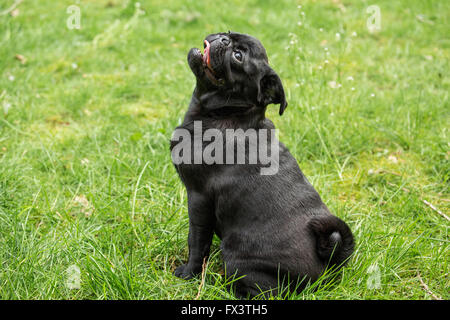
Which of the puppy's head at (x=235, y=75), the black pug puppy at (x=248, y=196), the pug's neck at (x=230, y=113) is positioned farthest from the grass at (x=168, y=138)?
the puppy's head at (x=235, y=75)

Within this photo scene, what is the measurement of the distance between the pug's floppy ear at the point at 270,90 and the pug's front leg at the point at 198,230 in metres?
0.67

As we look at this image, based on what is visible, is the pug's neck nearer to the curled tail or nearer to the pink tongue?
the pink tongue

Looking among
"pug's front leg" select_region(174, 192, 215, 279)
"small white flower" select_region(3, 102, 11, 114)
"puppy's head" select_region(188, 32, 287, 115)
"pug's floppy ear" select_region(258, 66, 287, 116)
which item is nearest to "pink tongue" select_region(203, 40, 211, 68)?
"puppy's head" select_region(188, 32, 287, 115)

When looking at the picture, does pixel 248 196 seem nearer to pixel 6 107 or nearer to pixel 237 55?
pixel 237 55

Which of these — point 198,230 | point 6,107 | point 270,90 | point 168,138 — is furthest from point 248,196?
point 6,107

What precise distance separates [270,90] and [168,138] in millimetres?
1647

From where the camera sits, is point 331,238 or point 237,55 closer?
point 331,238

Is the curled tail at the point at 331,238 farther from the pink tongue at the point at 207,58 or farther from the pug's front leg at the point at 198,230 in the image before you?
the pink tongue at the point at 207,58

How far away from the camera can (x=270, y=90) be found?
2.57 m

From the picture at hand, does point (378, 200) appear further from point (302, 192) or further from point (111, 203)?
point (111, 203)

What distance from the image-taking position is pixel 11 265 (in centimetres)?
247

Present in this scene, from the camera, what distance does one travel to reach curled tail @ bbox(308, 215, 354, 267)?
7.64ft

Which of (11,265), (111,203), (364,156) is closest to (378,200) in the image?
(364,156)
